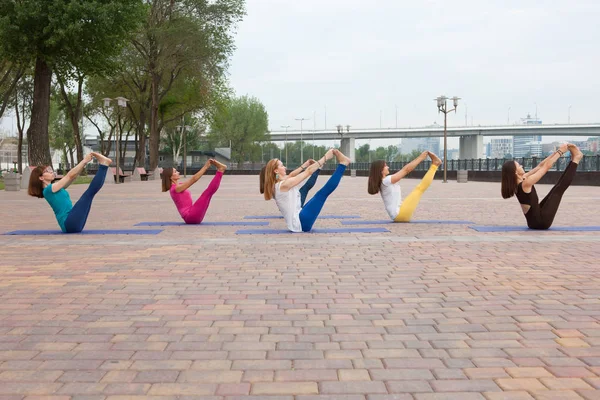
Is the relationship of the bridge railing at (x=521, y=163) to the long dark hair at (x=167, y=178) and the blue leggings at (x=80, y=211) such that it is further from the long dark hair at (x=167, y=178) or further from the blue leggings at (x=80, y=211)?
the blue leggings at (x=80, y=211)

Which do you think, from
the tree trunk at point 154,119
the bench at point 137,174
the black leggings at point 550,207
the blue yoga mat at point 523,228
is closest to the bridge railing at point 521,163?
the blue yoga mat at point 523,228

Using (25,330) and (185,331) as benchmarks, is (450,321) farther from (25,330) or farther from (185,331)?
(25,330)

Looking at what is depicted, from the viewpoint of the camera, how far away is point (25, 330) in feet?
13.2

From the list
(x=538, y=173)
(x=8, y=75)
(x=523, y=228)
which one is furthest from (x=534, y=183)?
(x=8, y=75)

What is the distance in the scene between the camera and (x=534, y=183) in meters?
9.17

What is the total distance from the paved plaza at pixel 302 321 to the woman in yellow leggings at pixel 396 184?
8.93ft

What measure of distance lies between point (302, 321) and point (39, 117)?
86.2 ft

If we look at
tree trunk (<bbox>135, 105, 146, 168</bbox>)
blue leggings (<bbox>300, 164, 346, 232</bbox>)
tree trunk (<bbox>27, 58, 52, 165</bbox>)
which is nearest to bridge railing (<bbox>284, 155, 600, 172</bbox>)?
blue leggings (<bbox>300, 164, 346, 232</bbox>)

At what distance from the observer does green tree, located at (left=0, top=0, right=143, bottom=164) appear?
2444 centimetres

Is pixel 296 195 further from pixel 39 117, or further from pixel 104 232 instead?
pixel 39 117

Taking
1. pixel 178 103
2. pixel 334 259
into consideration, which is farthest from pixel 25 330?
pixel 178 103

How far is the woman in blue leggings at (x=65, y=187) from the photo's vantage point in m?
9.12

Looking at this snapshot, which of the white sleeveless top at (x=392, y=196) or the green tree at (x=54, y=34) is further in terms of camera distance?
the green tree at (x=54, y=34)

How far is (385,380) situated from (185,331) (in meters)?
1.52
